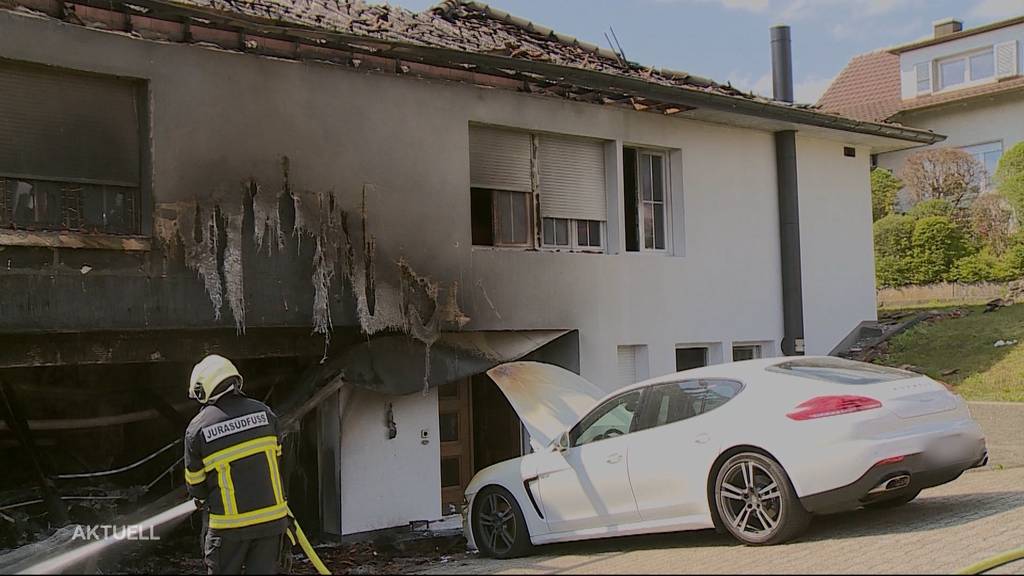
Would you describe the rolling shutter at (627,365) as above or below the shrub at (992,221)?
below

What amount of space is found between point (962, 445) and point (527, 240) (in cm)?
614

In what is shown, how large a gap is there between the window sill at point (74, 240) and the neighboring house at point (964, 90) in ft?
80.2

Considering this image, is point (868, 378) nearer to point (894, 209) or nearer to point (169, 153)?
point (169, 153)

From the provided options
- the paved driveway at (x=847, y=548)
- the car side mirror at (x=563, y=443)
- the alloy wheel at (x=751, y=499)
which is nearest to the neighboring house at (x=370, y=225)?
the car side mirror at (x=563, y=443)

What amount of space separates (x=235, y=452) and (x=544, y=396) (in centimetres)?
472

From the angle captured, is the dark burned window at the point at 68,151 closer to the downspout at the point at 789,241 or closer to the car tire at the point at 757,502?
the car tire at the point at 757,502

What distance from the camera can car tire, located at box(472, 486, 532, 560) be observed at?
9.38 meters

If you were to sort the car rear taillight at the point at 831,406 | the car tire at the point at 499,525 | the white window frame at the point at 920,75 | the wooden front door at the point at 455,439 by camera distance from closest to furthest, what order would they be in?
1. the car rear taillight at the point at 831,406
2. the car tire at the point at 499,525
3. the wooden front door at the point at 455,439
4. the white window frame at the point at 920,75

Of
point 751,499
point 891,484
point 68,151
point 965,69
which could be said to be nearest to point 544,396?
point 751,499

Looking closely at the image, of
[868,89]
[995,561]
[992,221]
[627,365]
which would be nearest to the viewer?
[995,561]

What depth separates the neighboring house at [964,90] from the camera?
29.1 metres

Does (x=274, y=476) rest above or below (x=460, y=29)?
below

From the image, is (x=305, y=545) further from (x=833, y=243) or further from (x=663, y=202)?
(x=833, y=243)

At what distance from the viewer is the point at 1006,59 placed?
29.3 m
